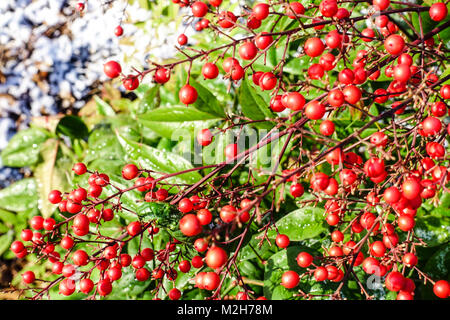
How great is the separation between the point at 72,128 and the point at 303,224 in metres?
1.70

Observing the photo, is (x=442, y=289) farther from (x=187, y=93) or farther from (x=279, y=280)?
(x=187, y=93)

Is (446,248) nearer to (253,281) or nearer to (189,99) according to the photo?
(253,281)

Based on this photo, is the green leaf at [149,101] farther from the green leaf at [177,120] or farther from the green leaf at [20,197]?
the green leaf at [20,197]

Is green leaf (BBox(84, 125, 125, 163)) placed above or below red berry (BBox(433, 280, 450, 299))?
below

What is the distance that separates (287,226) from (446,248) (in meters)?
0.62

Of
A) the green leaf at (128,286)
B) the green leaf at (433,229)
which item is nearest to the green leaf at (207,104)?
the green leaf at (128,286)

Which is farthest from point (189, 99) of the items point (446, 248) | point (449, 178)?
point (446, 248)

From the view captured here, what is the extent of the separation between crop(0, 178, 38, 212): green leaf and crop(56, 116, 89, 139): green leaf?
38cm

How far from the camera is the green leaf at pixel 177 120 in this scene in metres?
1.71

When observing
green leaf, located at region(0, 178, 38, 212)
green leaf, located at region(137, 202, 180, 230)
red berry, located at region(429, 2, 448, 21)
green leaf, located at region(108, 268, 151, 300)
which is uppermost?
red berry, located at region(429, 2, 448, 21)

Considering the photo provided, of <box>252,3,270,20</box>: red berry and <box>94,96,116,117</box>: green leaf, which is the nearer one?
<box>252,3,270,20</box>: red berry

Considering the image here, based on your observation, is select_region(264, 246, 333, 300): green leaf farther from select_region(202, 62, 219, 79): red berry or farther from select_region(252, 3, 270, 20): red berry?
select_region(252, 3, 270, 20): red berry

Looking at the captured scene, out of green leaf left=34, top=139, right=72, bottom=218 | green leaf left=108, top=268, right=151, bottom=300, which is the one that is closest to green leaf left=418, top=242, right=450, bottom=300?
green leaf left=108, top=268, right=151, bottom=300

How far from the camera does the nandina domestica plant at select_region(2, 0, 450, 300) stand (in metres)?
0.98
